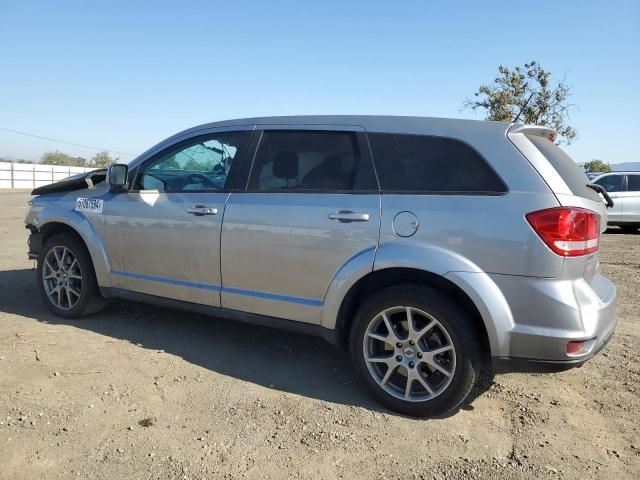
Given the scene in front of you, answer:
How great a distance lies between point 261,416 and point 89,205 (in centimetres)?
274

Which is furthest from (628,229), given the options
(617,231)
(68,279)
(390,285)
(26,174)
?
(26,174)

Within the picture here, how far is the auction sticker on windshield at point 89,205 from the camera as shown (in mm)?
4613

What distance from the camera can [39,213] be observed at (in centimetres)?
498

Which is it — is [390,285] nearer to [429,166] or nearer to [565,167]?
[429,166]

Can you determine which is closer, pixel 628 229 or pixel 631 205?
pixel 631 205

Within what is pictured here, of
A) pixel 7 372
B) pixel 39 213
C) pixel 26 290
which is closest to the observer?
pixel 7 372

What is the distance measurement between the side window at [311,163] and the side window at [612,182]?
1253cm

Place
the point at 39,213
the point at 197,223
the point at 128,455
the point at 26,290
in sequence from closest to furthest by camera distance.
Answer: the point at 128,455 → the point at 197,223 → the point at 39,213 → the point at 26,290

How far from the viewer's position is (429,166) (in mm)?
3219

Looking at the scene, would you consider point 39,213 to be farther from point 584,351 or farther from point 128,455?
point 584,351

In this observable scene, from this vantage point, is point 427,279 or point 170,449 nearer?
point 170,449

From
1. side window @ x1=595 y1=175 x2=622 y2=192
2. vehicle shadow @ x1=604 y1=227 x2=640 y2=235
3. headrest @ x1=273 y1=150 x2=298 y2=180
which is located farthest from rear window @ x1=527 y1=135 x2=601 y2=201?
vehicle shadow @ x1=604 y1=227 x2=640 y2=235

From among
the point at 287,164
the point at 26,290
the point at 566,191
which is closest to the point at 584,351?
the point at 566,191

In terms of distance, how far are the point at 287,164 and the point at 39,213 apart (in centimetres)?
281
